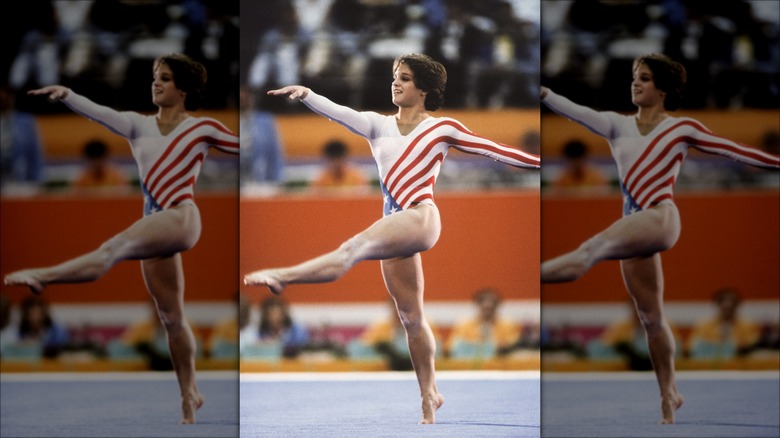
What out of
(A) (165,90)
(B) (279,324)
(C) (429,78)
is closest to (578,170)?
(C) (429,78)

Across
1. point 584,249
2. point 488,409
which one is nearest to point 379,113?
point 584,249

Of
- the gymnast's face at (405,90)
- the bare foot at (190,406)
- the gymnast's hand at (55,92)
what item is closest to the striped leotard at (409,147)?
the gymnast's face at (405,90)

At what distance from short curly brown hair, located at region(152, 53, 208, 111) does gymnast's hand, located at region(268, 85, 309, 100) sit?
1.28ft

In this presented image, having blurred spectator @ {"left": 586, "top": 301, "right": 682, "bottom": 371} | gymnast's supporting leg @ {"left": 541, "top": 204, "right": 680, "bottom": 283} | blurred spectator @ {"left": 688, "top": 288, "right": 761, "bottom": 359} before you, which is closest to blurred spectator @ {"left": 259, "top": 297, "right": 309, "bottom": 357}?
gymnast's supporting leg @ {"left": 541, "top": 204, "right": 680, "bottom": 283}

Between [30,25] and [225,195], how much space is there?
135cm

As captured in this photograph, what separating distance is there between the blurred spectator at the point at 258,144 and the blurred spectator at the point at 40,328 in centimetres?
123

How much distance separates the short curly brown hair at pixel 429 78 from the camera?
203 inches

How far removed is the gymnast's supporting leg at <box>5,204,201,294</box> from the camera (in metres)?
5.04

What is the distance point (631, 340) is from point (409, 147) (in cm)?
152

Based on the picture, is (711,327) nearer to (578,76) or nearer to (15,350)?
(578,76)

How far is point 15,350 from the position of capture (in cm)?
518

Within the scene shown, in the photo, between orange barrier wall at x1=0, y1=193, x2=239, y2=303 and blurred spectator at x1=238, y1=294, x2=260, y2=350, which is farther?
blurred spectator at x1=238, y1=294, x2=260, y2=350

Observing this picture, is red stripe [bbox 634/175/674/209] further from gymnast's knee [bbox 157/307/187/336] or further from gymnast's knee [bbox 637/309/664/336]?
gymnast's knee [bbox 157/307/187/336]

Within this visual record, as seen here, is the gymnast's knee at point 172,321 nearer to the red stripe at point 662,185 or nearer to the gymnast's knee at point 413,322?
the gymnast's knee at point 413,322
